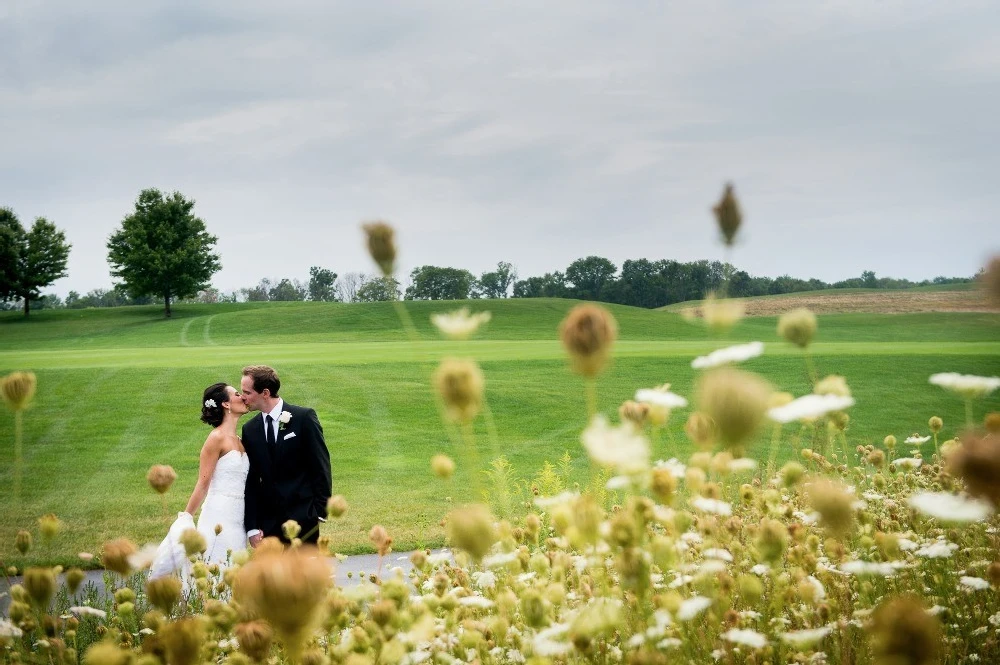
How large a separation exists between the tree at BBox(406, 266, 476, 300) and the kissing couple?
77533mm

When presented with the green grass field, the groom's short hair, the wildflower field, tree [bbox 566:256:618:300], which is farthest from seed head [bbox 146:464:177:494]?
tree [bbox 566:256:618:300]

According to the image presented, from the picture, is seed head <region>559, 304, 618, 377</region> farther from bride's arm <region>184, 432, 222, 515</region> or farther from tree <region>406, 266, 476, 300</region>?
tree <region>406, 266, 476, 300</region>

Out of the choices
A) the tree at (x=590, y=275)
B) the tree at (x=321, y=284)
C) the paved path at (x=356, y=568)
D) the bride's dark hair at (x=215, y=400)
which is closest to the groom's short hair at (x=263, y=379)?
the bride's dark hair at (x=215, y=400)

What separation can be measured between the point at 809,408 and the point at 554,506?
610 millimetres

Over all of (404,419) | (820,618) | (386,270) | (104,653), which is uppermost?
(386,270)

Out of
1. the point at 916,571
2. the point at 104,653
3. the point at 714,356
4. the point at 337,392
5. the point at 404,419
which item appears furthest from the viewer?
the point at 337,392

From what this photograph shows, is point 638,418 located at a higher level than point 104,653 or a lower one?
higher

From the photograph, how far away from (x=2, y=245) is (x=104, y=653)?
6115cm

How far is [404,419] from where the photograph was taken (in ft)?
49.2

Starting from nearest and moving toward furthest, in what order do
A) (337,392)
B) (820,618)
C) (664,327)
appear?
(820,618)
(337,392)
(664,327)

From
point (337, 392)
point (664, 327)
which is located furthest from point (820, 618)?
point (664, 327)

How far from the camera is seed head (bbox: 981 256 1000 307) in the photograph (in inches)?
42.3

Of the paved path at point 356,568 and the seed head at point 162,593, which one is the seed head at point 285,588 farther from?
the paved path at point 356,568

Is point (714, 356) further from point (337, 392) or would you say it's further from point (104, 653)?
point (337, 392)
